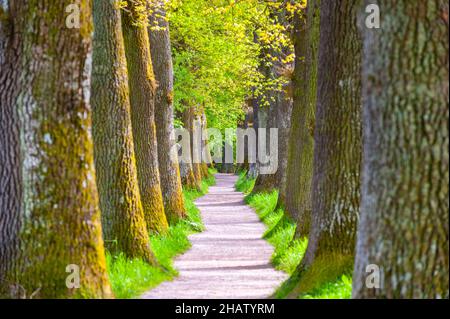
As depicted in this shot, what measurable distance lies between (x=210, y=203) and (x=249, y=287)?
Result: 21417 mm

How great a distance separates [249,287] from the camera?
12.6 meters

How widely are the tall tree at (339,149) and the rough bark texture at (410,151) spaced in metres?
4.03

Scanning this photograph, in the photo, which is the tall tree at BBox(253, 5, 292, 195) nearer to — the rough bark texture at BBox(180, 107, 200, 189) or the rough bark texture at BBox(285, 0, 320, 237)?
the rough bark texture at BBox(180, 107, 200, 189)

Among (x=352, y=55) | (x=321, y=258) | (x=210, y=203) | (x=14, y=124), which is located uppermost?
(x=352, y=55)

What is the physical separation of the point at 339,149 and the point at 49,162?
3916 mm

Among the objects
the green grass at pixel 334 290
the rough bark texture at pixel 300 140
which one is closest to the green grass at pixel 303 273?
the green grass at pixel 334 290

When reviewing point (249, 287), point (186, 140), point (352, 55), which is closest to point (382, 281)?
point (352, 55)

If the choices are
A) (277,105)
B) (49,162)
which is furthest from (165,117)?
(49,162)

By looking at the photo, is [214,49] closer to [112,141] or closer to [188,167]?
[188,167]

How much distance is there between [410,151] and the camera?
6.83 m

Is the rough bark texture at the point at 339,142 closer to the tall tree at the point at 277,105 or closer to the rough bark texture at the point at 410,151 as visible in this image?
the rough bark texture at the point at 410,151

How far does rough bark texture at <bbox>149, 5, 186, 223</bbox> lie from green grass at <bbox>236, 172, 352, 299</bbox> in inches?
102

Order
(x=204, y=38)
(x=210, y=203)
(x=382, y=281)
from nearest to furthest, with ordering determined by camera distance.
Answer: (x=382, y=281)
(x=204, y=38)
(x=210, y=203)
